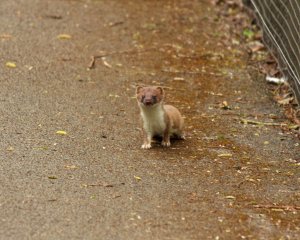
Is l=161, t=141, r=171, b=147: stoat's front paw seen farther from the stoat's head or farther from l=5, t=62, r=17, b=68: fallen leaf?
l=5, t=62, r=17, b=68: fallen leaf

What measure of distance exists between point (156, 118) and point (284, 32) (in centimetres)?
227

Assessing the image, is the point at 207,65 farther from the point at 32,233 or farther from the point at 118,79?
the point at 32,233

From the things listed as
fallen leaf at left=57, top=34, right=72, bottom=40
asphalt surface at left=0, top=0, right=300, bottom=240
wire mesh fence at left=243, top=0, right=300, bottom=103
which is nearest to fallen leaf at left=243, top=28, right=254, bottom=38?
wire mesh fence at left=243, top=0, right=300, bottom=103

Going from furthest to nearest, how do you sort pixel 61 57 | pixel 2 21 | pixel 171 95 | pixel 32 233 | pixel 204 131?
1. pixel 2 21
2. pixel 61 57
3. pixel 171 95
4. pixel 204 131
5. pixel 32 233

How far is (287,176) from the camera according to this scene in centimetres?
624

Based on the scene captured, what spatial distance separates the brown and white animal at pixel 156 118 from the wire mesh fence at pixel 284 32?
1.43 meters

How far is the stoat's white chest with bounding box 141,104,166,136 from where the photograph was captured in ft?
22.2

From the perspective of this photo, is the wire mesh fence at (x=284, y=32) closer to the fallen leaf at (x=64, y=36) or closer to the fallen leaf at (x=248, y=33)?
the fallen leaf at (x=248, y=33)

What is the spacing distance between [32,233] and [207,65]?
4.49 meters

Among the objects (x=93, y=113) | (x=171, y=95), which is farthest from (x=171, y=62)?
(x=93, y=113)

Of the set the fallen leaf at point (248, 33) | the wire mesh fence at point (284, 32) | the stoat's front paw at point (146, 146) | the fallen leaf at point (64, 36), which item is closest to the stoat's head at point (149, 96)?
the stoat's front paw at point (146, 146)

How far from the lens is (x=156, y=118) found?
6.77m

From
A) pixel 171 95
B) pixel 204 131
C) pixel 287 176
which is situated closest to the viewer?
pixel 287 176

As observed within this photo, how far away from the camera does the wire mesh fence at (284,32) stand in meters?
7.76
